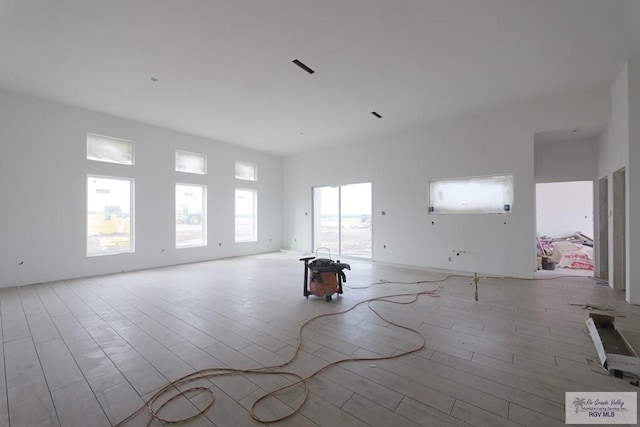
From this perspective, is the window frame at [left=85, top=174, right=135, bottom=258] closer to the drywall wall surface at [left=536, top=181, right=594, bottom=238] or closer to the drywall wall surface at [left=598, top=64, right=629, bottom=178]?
the drywall wall surface at [left=598, top=64, right=629, bottom=178]

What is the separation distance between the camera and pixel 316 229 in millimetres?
9000

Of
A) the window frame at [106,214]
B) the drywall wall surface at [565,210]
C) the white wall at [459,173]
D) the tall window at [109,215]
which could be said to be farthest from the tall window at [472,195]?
the tall window at [109,215]

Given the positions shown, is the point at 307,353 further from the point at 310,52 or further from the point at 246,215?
the point at 246,215

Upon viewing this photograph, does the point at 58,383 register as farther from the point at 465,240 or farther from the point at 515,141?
the point at 515,141

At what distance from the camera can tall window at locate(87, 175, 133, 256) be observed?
572 cm

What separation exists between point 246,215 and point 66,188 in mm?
4355

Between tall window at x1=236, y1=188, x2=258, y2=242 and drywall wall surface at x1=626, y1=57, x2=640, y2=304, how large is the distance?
824cm

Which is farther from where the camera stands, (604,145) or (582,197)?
(582,197)

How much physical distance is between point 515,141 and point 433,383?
5240 mm

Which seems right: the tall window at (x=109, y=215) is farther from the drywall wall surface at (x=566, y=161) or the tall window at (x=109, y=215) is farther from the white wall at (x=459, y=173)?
the drywall wall surface at (x=566, y=161)

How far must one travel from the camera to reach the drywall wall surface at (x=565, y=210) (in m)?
8.16

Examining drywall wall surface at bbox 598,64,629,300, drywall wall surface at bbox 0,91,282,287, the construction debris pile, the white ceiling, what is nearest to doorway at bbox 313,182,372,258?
the white ceiling

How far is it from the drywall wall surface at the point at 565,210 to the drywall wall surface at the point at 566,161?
2.91 meters

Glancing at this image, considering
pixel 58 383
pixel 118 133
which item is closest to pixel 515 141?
pixel 58 383
